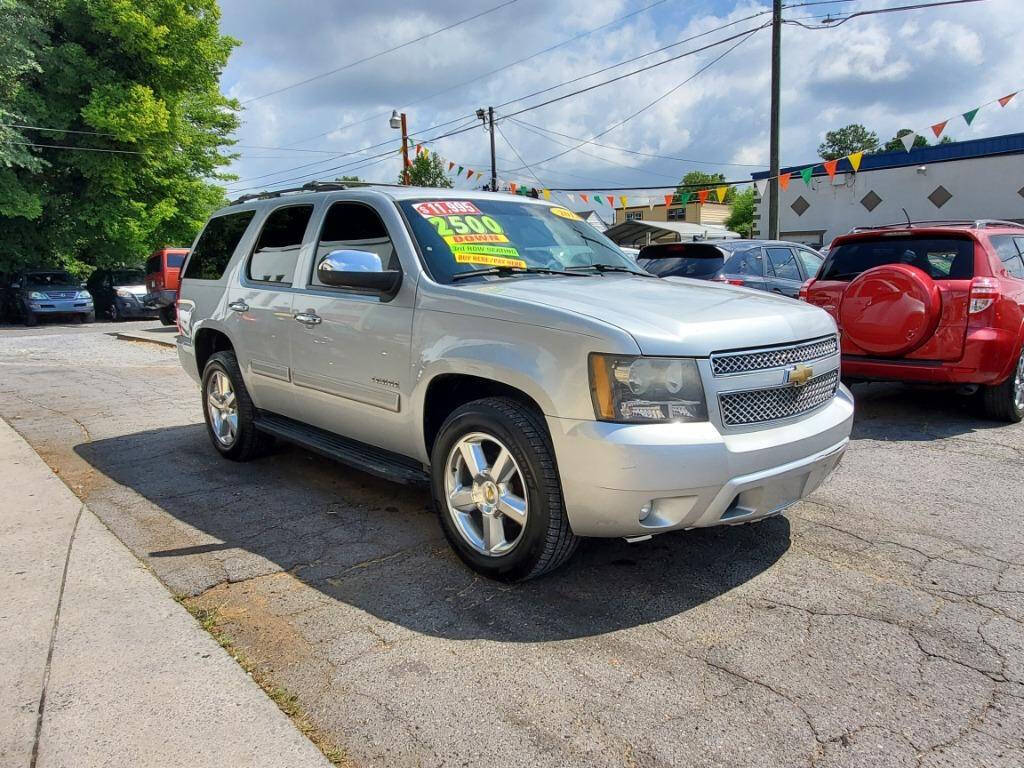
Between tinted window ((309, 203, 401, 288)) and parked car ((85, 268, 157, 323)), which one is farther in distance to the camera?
parked car ((85, 268, 157, 323))

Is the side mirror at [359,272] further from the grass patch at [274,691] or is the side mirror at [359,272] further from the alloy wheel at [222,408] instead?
the alloy wheel at [222,408]

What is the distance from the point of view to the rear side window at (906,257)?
6.16 meters

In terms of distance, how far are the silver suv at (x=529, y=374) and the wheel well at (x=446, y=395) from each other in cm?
1

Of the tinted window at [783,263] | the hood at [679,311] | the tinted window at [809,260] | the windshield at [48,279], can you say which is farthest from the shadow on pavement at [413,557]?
the windshield at [48,279]

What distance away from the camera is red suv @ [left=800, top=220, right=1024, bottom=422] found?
588cm

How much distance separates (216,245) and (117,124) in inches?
791

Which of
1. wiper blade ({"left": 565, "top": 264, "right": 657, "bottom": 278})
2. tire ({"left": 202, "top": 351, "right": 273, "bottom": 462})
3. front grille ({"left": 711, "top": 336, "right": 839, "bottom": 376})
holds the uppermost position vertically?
wiper blade ({"left": 565, "top": 264, "right": 657, "bottom": 278})

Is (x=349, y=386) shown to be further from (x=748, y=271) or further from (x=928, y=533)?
(x=748, y=271)

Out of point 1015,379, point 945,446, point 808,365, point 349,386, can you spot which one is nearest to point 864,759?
point 808,365

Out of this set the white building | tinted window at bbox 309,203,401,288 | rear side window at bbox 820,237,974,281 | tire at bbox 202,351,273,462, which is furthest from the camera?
the white building

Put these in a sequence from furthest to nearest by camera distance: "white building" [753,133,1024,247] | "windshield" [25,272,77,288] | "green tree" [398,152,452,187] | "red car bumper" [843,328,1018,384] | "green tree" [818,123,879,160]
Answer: "green tree" [818,123,879,160]
"green tree" [398,152,452,187]
"white building" [753,133,1024,247]
"windshield" [25,272,77,288]
"red car bumper" [843,328,1018,384]

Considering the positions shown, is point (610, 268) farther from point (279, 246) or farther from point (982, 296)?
point (982, 296)

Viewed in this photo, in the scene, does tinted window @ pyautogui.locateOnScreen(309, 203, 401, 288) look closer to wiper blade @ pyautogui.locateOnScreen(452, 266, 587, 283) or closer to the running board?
wiper blade @ pyautogui.locateOnScreen(452, 266, 587, 283)

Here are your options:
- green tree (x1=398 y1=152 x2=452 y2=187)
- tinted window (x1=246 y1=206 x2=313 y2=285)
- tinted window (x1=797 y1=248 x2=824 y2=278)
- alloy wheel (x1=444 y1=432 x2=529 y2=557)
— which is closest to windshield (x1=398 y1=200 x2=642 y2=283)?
alloy wheel (x1=444 y1=432 x2=529 y2=557)
